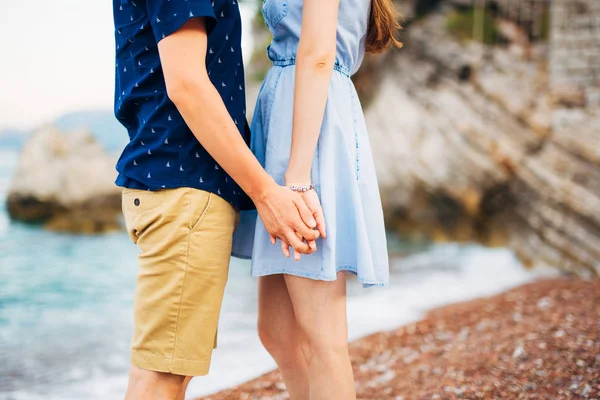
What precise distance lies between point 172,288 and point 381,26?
101 centimetres

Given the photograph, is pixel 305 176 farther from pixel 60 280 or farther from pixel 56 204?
pixel 56 204

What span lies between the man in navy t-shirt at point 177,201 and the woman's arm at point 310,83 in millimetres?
108

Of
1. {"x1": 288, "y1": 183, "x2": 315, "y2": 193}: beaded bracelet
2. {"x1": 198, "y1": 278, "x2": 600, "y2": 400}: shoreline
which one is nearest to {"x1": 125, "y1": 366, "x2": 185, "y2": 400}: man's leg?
{"x1": 288, "y1": 183, "x2": 315, "y2": 193}: beaded bracelet

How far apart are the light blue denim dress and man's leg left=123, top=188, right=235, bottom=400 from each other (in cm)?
19

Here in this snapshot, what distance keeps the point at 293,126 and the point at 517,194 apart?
7548mm

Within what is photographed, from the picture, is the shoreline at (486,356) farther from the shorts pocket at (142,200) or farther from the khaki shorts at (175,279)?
the shorts pocket at (142,200)

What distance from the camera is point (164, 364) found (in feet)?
4.90

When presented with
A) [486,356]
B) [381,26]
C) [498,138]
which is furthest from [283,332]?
[498,138]

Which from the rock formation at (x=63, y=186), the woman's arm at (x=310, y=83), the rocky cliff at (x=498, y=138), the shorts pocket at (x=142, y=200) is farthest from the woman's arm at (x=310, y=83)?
the rock formation at (x=63, y=186)

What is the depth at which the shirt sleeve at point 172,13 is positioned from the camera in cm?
139

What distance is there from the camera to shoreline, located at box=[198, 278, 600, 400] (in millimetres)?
2646

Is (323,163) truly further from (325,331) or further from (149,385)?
(149,385)

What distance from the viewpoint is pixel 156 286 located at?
4.95ft

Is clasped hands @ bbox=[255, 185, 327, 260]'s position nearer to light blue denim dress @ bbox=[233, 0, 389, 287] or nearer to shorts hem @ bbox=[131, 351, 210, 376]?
light blue denim dress @ bbox=[233, 0, 389, 287]
